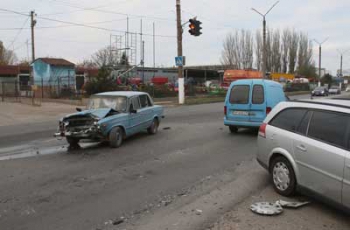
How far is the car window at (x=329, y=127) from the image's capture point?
4.64 metres

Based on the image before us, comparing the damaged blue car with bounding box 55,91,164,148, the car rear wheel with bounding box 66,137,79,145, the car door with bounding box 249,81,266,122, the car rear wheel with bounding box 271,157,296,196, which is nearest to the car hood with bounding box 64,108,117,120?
the damaged blue car with bounding box 55,91,164,148

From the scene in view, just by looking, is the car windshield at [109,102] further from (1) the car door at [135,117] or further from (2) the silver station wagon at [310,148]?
(2) the silver station wagon at [310,148]

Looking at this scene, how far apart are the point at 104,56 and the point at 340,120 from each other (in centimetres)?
6406

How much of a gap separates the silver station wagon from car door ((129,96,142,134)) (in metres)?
5.24

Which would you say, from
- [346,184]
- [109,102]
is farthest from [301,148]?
[109,102]

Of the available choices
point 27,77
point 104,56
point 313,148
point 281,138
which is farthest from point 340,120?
point 104,56

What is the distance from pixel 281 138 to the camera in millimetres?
5750

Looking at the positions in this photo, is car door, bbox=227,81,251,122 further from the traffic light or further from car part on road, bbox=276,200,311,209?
the traffic light

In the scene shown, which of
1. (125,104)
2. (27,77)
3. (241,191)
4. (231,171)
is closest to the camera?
(241,191)

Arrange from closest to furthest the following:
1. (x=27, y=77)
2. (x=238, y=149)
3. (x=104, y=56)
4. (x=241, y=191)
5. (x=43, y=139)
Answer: (x=241, y=191) → (x=238, y=149) → (x=43, y=139) → (x=27, y=77) → (x=104, y=56)

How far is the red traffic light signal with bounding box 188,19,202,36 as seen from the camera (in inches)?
968

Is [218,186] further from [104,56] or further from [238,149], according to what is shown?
[104,56]

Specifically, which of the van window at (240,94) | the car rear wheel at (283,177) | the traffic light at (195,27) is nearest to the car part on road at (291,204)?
the car rear wheel at (283,177)

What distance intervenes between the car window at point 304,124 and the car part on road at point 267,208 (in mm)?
1141
